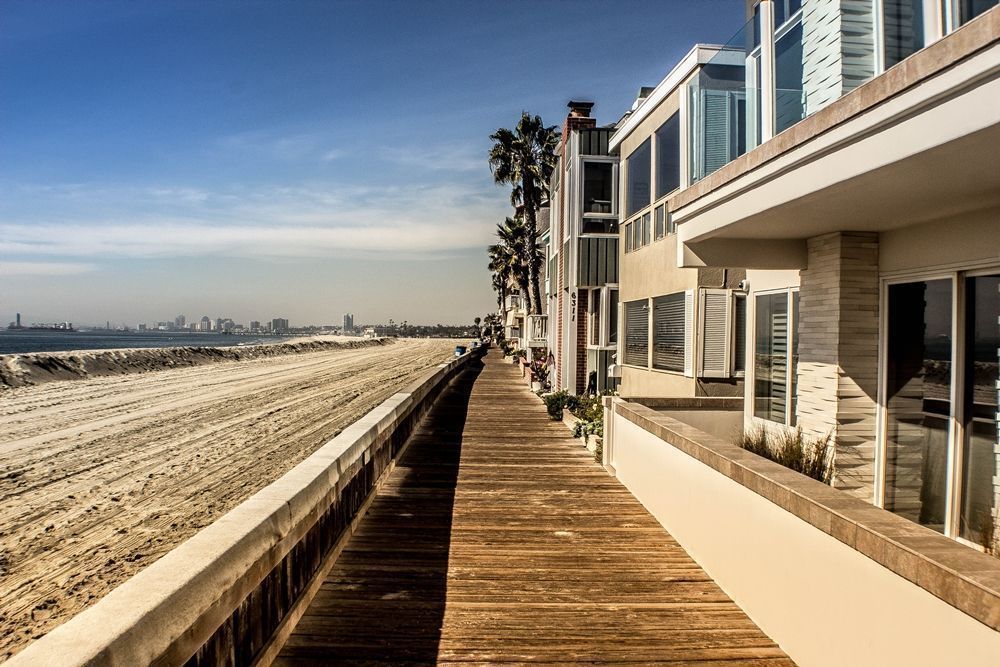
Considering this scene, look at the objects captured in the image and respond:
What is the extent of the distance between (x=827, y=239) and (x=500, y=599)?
4339 millimetres

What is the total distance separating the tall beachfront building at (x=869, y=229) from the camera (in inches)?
147

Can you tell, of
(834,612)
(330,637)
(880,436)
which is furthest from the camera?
(880,436)

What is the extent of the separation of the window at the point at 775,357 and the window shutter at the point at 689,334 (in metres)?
1.85

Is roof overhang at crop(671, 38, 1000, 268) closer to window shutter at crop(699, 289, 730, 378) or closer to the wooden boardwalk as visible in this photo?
the wooden boardwalk

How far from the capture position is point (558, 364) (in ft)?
66.9

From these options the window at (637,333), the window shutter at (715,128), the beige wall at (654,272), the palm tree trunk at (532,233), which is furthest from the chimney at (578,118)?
the palm tree trunk at (532,233)

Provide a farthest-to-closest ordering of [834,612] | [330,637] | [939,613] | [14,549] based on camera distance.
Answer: [14,549]
[330,637]
[834,612]
[939,613]

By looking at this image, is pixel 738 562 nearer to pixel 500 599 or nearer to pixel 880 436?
pixel 500 599

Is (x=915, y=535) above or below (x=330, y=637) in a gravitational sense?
above

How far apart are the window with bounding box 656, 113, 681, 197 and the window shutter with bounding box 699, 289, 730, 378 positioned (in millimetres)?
2002

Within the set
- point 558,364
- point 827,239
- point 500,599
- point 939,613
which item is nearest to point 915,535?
point 939,613

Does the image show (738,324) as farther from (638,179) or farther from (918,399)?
(918,399)

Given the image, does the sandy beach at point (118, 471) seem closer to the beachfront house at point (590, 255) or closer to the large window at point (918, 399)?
the beachfront house at point (590, 255)

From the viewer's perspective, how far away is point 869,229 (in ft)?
19.7
